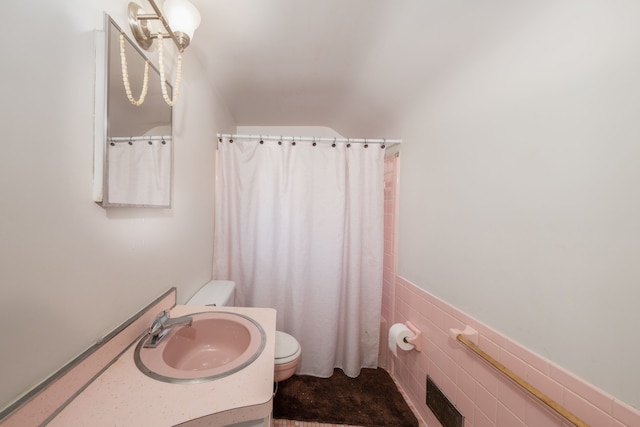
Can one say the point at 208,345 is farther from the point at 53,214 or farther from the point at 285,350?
the point at 53,214

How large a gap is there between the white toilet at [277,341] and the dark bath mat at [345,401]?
38 centimetres

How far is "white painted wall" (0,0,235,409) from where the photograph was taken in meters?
0.47

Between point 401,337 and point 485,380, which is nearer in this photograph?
point 485,380

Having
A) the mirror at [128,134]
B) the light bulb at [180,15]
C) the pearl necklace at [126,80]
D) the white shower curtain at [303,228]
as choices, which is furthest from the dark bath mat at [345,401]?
the light bulb at [180,15]

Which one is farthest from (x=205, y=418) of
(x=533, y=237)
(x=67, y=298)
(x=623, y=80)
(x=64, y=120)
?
(x=623, y=80)

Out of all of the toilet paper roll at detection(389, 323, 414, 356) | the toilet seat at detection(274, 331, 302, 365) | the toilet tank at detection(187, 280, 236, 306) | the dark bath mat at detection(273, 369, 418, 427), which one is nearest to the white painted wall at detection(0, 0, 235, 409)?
the toilet tank at detection(187, 280, 236, 306)

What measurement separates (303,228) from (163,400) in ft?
4.01

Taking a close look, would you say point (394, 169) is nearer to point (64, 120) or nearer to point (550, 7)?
point (550, 7)

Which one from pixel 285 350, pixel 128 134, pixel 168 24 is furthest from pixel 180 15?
pixel 285 350

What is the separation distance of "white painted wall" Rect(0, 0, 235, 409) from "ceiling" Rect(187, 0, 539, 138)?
54cm

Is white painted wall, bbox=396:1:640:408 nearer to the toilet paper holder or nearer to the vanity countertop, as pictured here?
the toilet paper holder

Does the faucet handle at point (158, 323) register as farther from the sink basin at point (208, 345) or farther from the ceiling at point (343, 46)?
the ceiling at point (343, 46)

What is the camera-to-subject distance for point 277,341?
4.57 feet

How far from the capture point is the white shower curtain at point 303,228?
1.71m
